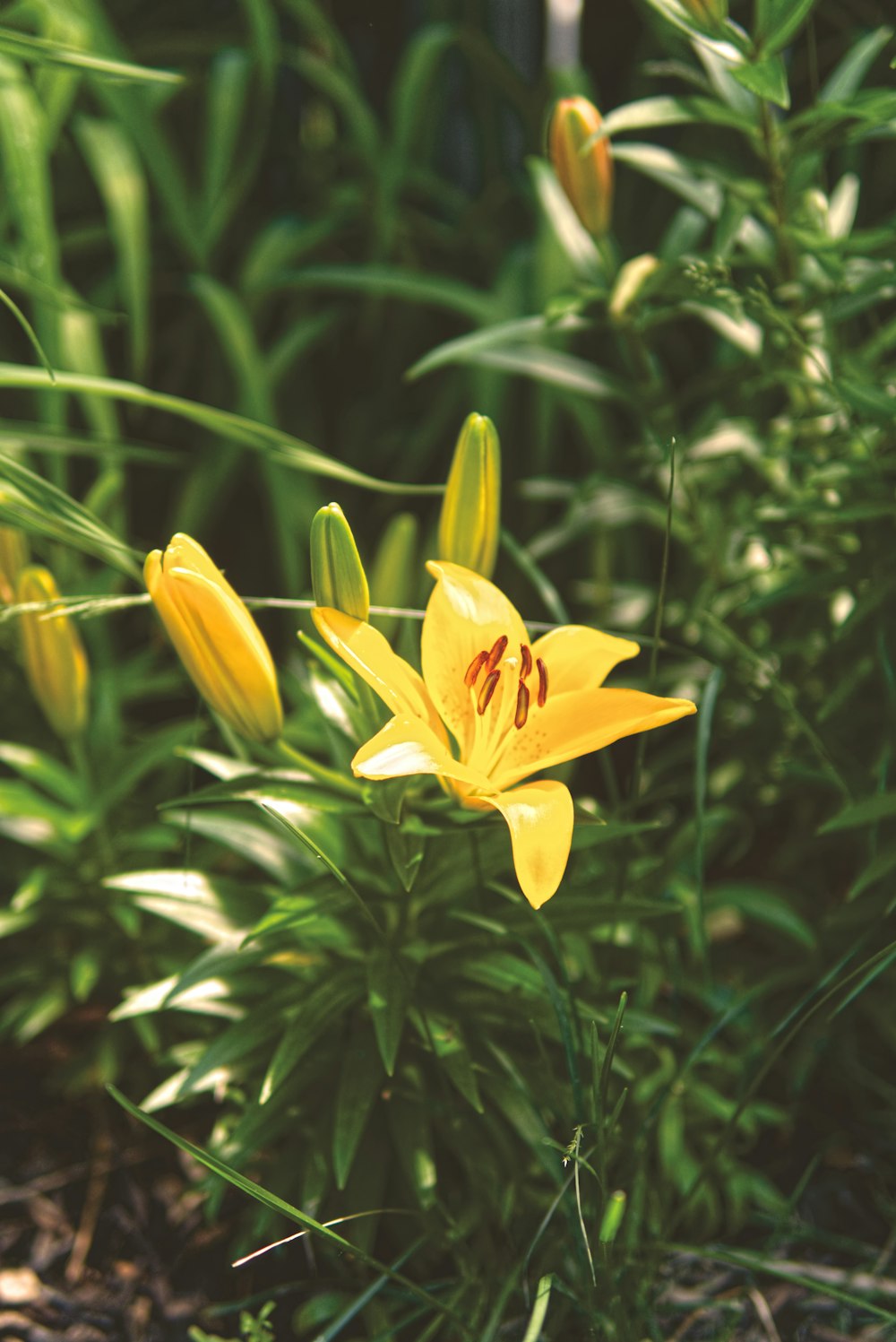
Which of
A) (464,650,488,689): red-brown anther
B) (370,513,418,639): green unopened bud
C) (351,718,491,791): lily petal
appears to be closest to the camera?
(351,718,491,791): lily petal

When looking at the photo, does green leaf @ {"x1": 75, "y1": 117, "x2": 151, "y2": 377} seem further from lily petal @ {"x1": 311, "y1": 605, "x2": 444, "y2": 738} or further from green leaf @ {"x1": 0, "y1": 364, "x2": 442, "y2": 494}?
lily petal @ {"x1": 311, "y1": 605, "x2": 444, "y2": 738}

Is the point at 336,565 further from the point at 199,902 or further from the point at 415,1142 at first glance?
the point at 415,1142

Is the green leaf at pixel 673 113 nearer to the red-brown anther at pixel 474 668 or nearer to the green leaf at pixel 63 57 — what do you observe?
the green leaf at pixel 63 57

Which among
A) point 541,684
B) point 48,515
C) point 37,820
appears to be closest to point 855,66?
point 541,684

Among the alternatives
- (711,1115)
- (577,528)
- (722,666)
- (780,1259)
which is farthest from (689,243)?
(780,1259)

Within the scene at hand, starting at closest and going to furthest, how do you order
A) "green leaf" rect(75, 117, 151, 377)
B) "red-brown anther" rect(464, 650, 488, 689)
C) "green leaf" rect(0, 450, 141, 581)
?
"red-brown anther" rect(464, 650, 488, 689), "green leaf" rect(0, 450, 141, 581), "green leaf" rect(75, 117, 151, 377)

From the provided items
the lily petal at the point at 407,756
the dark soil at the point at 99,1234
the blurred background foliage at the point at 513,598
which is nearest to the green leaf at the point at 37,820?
the blurred background foliage at the point at 513,598

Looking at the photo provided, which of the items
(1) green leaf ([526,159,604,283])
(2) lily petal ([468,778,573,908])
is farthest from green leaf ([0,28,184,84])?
(2) lily petal ([468,778,573,908])
